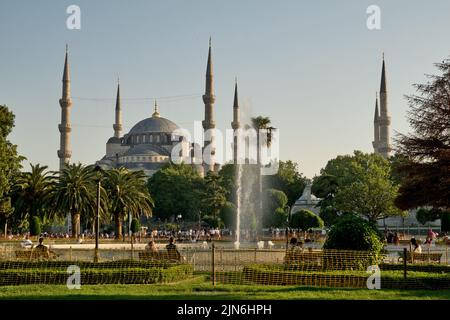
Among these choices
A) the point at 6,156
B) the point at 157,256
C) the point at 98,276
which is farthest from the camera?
the point at 6,156

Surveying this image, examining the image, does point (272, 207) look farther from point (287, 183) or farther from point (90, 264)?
point (90, 264)

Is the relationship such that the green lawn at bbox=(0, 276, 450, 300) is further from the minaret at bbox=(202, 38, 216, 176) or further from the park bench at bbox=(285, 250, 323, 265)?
the minaret at bbox=(202, 38, 216, 176)

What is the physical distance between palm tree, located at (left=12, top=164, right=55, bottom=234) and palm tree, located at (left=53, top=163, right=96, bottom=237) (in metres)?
Answer: 3.25

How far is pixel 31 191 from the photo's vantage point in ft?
153

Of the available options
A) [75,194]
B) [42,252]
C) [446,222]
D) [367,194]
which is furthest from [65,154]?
[42,252]

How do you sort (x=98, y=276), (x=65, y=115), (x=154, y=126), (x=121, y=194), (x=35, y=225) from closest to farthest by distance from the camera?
(x=98, y=276) → (x=35, y=225) → (x=121, y=194) → (x=65, y=115) → (x=154, y=126)

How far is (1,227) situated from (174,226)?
74.6ft

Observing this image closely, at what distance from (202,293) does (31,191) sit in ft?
118
